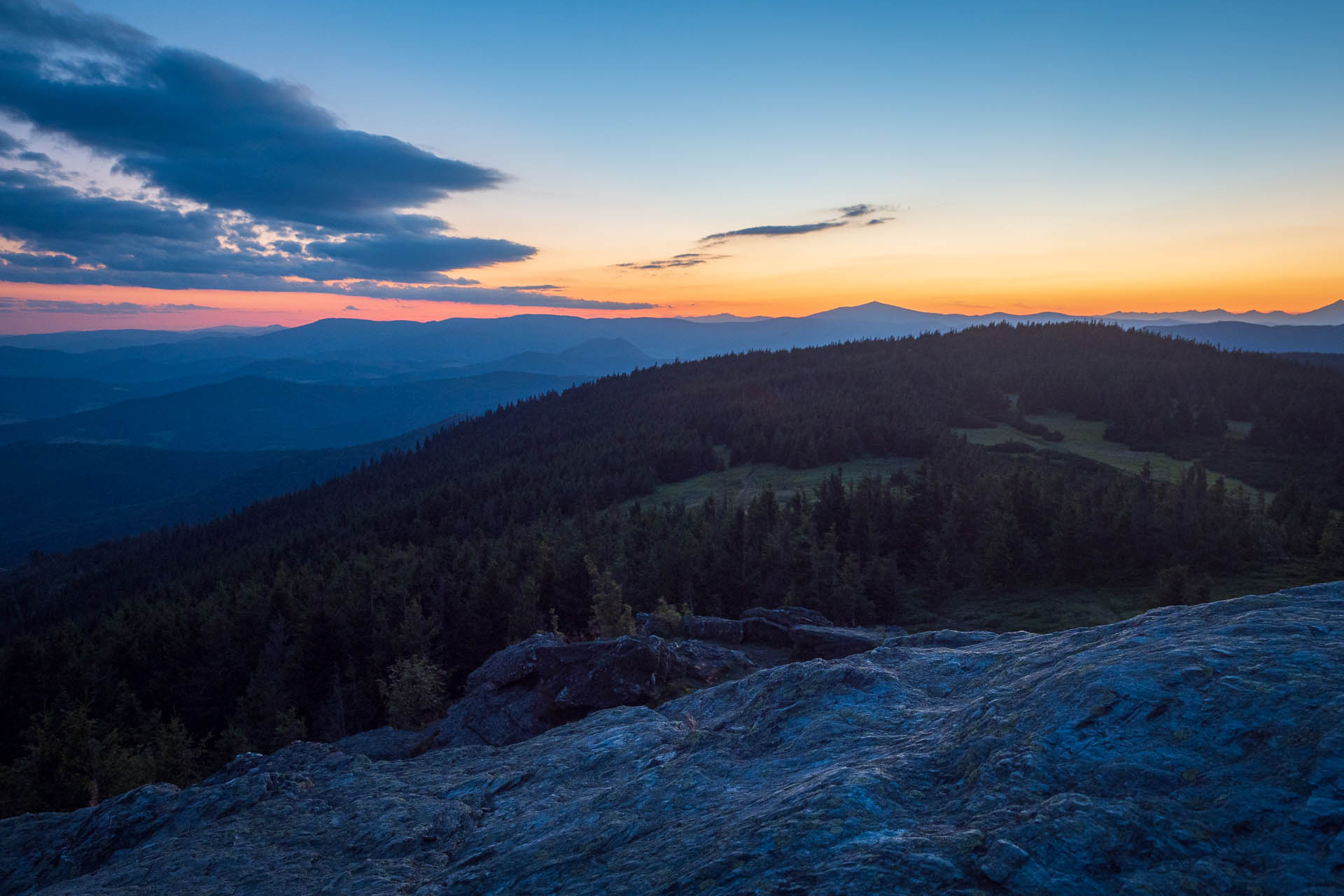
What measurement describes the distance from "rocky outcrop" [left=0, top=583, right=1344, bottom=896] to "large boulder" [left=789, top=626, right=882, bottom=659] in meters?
8.26

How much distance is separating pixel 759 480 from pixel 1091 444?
4722 centimetres

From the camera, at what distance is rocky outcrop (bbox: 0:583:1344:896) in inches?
182

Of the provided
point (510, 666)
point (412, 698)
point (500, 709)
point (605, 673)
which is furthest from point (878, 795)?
point (412, 698)

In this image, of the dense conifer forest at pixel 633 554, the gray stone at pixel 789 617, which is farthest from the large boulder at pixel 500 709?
the dense conifer forest at pixel 633 554

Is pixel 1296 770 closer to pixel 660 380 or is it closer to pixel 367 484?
pixel 367 484

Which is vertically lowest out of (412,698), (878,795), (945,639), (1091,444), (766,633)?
(412,698)

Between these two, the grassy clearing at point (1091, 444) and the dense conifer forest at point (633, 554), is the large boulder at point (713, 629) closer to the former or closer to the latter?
the dense conifer forest at point (633, 554)

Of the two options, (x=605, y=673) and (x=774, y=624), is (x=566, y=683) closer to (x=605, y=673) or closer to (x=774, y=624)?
(x=605, y=673)

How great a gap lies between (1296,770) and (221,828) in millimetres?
14060

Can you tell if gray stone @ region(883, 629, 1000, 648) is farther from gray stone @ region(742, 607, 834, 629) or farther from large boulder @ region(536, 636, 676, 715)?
gray stone @ region(742, 607, 834, 629)

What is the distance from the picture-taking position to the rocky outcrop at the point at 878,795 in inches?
182

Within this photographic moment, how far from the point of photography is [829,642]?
67.9ft

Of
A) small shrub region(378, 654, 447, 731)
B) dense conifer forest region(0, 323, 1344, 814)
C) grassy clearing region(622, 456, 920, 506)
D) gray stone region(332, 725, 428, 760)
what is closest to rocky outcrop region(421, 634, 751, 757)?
gray stone region(332, 725, 428, 760)

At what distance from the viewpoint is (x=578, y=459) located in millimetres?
94562
